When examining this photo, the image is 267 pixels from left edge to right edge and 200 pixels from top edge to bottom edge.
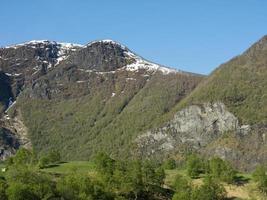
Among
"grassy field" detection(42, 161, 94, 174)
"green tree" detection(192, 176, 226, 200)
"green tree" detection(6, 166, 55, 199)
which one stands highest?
"grassy field" detection(42, 161, 94, 174)

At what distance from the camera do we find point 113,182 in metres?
142

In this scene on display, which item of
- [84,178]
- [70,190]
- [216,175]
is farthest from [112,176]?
[216,175]

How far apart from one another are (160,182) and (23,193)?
5058 cm

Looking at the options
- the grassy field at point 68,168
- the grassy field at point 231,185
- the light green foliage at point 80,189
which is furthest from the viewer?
the grassy field at point 68,168

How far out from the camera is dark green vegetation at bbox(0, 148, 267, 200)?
119188 mm

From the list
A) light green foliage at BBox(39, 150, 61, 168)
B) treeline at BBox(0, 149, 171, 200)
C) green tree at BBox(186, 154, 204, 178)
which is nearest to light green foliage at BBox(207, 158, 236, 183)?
green tree at BBox(186, 154, 204, 178)

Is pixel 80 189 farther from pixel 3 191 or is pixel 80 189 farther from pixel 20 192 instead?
pixel 3 191

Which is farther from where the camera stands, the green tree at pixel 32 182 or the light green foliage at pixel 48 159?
the light green foliage at pixel 48 159

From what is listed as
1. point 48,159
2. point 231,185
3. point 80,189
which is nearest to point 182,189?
point 231,185

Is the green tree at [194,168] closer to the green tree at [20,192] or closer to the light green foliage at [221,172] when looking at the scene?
the light green foliage at [221,172]

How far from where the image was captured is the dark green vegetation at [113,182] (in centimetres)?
11919

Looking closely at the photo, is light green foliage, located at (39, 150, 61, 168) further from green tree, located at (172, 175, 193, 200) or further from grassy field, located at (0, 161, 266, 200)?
green tree, located at (172, 175, 193, 200)

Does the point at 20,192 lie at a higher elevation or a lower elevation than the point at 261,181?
higher

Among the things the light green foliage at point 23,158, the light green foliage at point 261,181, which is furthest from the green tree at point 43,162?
the light green foliage at point 261,181
